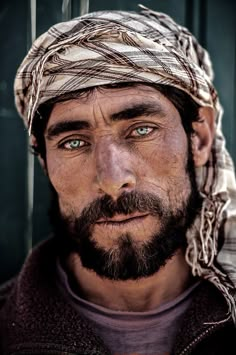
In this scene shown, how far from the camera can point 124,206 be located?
6.16 feet

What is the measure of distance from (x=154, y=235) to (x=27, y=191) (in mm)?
683

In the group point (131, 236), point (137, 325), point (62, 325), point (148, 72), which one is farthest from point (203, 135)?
point (62, 325)

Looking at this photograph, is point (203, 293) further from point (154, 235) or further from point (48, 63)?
point (48, 63)

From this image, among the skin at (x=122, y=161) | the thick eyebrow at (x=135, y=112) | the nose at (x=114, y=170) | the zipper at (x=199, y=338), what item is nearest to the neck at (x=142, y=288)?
the skin at (x=122, y=161)

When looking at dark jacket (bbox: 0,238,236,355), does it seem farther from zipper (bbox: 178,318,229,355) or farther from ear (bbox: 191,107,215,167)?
ear (bbox: 191,107,215,167)

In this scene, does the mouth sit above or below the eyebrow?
below

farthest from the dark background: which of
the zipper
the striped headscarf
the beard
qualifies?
the zipper

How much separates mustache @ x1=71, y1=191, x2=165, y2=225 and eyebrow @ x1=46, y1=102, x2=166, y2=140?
0.71 feet

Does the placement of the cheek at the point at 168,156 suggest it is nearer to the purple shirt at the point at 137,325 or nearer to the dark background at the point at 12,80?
the purple shirt at the point at 137,325

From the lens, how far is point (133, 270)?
1.98 m

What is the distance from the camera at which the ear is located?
213 centimetres

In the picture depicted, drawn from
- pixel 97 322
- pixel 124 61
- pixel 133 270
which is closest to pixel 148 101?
pixel 124 61

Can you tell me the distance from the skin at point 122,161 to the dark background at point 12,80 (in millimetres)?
382

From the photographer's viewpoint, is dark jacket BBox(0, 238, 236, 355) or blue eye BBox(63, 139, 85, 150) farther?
blue eye BBox(63, 139, 85, 150)
